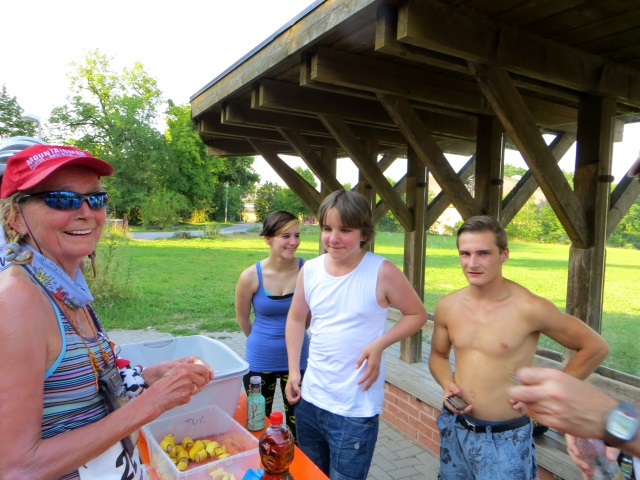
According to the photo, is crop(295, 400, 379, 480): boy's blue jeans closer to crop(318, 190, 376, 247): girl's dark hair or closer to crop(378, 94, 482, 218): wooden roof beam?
crop(318, 190, 376, 247): girl's dark hair

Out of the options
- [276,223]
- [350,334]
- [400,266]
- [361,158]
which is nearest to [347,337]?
[350,334]

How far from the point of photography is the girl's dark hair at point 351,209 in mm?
1961

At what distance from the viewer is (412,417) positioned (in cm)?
382

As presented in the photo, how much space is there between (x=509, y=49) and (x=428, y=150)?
0.88m

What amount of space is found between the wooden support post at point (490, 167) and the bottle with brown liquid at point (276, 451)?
8.74 feet

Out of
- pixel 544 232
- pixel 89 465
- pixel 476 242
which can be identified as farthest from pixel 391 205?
pixel 89 465

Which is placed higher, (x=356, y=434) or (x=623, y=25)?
(x=623, y=25)

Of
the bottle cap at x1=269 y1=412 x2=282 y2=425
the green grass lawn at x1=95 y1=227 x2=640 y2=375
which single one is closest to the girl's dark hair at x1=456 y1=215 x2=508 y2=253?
the bottle cap at x1=269 y1=412 x2=282 y2=425

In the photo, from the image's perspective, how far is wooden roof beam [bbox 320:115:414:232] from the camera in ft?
12.5

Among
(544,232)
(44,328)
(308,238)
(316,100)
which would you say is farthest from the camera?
(308,238)

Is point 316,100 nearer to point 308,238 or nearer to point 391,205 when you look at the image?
point 391,205

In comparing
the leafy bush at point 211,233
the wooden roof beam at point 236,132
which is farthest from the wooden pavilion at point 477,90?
the leafy bush at point 211,233

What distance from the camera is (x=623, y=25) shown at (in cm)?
226

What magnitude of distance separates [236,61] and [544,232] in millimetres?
3449
